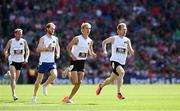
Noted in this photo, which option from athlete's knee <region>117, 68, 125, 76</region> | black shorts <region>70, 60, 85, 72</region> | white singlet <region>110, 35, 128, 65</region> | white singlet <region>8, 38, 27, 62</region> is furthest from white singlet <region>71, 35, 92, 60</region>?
white singlet <region>8, 38, 27, 62</region>

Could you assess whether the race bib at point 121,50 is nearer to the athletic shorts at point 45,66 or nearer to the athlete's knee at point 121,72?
the athlete's knee at point 121,72

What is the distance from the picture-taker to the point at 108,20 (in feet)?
174

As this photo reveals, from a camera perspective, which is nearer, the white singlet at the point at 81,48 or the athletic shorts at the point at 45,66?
the white singlet at the point at 81,48

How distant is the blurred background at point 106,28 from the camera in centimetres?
4816

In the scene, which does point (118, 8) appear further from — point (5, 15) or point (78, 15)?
point (5, 15)

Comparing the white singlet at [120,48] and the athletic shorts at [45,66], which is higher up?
the white singlet at [120,48]

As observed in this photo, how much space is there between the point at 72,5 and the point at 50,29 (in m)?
29.6

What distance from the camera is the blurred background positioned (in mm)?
48156

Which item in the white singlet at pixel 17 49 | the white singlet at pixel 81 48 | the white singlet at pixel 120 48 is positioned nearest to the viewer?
the white singlet at pixel 81 48

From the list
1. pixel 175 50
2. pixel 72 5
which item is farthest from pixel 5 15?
pixel 175 50

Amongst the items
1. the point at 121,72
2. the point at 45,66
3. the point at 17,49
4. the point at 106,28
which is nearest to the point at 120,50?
the point at 121,72

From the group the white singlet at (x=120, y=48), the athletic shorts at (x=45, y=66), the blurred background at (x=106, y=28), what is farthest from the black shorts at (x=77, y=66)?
the blurred background at (x=106, y=28)

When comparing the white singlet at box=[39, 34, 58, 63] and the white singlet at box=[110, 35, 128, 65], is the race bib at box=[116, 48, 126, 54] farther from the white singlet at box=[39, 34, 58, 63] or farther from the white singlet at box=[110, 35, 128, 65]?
the white singlet at box=[39, 34, 58, 63]

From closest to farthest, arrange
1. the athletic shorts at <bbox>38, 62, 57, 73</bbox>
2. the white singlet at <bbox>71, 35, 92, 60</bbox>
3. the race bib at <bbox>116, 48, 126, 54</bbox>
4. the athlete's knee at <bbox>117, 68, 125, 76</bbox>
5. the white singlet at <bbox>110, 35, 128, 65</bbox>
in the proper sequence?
the white singlet at <bbox>71, 35, 92, 60</bbox> < the athletic shorts at <bbox>38, 62, 57, 73</bbox> < the athlete's knee at <bbox>117, 68, 125, 76</bbox> < the white singlet at <bbox>110, 35, 128, 65</bbox> < the race bib at <bbox>116, 48, 126, 54</bbox>
